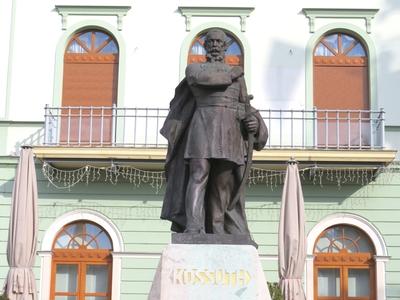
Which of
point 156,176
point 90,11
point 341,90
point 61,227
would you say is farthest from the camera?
point 90,11

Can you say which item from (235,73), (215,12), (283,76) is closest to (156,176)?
(283,76)

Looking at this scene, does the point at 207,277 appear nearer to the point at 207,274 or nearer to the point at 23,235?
the point at 207,274

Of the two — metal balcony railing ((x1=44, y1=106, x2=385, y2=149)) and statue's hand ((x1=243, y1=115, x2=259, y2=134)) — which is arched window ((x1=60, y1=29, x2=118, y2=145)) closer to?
metal balcony railing ((x1=44, y1=106, x2=385, y2=149))

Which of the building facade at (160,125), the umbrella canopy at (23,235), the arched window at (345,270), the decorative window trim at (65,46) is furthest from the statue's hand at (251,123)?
the decorative window trim at (65,46)

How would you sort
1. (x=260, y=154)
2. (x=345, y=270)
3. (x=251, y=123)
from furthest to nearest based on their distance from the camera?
(x=345, y=270), (x=260, y=154), (x=251, y=123)

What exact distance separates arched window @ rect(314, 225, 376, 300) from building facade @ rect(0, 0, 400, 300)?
0.07ft

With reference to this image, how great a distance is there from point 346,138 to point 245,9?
3158 millimetres

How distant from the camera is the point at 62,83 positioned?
16.3 meters

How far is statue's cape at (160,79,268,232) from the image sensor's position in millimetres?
7273

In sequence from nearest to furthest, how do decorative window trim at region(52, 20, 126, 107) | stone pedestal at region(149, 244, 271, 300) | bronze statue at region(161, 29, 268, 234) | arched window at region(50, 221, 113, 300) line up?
stone pedestal at region(149, 244, 271, 300) → bronze statue at region(161, 29, 268, 234) → arched window at region(50, 221, 113, 300) → decorative window trim at region(52, 20, 126, 107)

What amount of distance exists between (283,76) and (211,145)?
9399 mm

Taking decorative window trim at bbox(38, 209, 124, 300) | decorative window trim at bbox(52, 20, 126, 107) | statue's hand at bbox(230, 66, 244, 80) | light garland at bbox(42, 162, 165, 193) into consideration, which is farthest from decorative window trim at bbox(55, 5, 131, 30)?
statue's hand at bbox(230, 66, 244, 80)

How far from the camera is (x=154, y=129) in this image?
16000mm

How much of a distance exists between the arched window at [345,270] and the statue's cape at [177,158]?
28.5ft
